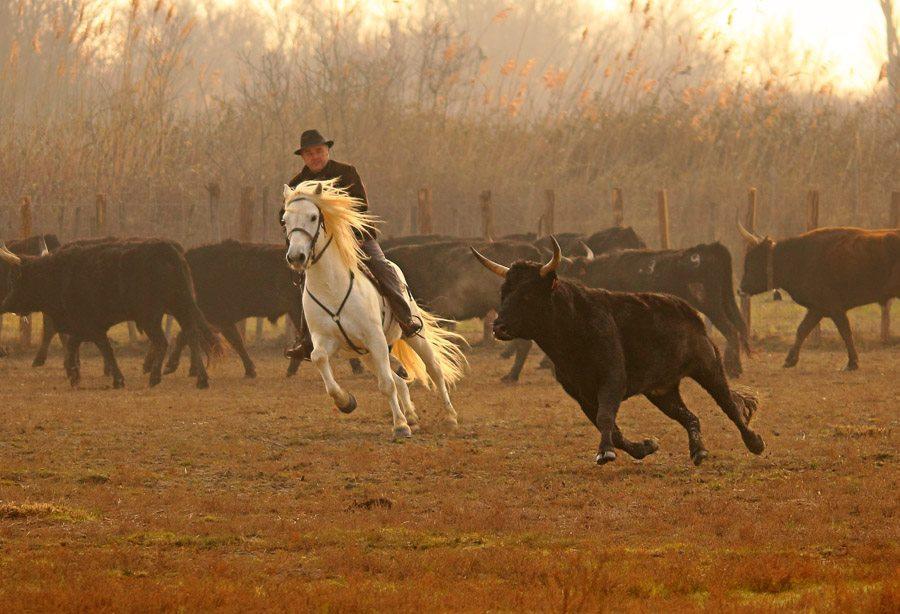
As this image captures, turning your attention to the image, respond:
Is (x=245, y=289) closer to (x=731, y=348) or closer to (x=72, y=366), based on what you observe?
(x=72, y=366)

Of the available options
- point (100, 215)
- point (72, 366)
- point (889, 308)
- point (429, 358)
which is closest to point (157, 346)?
point (72, 366)

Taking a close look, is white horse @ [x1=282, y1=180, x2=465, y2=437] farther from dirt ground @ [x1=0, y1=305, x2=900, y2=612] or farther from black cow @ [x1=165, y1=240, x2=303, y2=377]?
black cow @ [x1=165, y1=240, x2=303, y2=377]

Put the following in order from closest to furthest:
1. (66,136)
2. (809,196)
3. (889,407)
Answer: (889,407)
(809,196)
(66,136)

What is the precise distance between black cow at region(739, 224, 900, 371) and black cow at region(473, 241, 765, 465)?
337 inches

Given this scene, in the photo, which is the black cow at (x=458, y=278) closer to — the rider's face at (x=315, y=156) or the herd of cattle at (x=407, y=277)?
the herd of cattle at (x=407, y=277)

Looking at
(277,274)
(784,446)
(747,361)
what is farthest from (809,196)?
(784,446)

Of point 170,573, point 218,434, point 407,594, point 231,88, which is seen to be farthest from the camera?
Result: point 231,88

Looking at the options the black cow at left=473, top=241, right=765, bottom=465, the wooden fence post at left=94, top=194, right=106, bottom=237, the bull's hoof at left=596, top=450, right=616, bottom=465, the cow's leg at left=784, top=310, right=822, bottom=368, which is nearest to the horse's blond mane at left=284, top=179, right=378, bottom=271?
the black cow at left=473, top=241, right=765, bottom=465

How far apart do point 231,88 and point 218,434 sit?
169 ft

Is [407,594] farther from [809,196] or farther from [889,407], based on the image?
[809,196]

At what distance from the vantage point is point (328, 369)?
1124cm

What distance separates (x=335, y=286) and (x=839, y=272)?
8.96m

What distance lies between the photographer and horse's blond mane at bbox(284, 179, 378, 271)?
11047 mm

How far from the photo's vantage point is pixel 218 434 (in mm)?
12234
